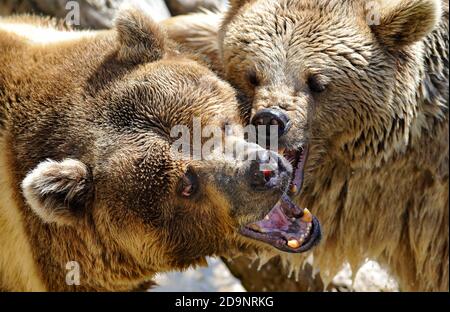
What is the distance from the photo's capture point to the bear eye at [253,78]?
17.8 ft

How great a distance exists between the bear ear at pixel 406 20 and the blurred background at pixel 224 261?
2.01m

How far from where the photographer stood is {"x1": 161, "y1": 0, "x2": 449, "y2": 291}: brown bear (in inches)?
213

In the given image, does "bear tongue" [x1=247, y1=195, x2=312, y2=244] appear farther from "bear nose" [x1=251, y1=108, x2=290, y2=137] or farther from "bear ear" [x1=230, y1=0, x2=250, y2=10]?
"bear ear" [x1=230, y1=0, x2=250, y2=10]

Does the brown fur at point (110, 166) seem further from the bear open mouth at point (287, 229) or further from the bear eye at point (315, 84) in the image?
the bear eye at point (315, 84)

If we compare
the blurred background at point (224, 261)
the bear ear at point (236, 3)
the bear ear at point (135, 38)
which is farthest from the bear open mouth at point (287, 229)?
the blurred background at point (224, 261)

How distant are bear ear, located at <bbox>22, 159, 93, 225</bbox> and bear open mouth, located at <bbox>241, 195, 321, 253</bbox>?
95cm

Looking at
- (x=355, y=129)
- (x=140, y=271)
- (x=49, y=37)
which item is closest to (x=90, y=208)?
(x=140, y=271)

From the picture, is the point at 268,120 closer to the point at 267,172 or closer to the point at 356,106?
the point at 267,172

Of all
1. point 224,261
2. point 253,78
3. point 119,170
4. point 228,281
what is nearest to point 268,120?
point 253,78

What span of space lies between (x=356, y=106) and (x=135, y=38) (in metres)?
1.44

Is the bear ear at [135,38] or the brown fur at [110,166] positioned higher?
the bear ear at [135,38]

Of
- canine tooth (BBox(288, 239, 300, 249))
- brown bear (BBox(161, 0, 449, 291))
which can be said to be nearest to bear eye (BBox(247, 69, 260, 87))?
brown bear (BBox(161, 0, 449, 291))

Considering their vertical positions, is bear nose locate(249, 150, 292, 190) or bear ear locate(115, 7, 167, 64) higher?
bear ear locate(115, 7, 167, 64)

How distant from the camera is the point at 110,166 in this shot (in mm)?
4930
